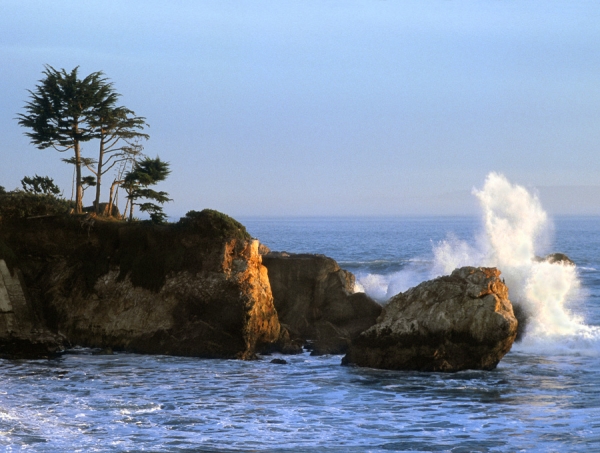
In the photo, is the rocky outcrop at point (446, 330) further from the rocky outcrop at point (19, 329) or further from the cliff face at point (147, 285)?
the rocky outcrop at point (19, 329)

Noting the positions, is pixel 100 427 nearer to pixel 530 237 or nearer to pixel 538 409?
pixel 538 409

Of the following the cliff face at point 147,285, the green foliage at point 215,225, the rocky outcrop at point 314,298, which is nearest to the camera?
the cliff face at point 147,285

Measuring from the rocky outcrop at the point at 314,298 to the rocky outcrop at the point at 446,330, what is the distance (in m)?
5.06

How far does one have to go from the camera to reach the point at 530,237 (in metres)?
44.3

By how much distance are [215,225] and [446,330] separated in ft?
34.2

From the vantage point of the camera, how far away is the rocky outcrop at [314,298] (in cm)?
3303

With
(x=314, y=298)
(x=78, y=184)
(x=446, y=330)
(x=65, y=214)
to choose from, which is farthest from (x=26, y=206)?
(x=446, y=330)

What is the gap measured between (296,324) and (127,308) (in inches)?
275

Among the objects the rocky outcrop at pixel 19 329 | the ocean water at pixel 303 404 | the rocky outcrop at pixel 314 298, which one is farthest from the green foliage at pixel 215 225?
the rocky outcrop at pixel 19 329

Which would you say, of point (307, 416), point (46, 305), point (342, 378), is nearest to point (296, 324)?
point (342, 378)

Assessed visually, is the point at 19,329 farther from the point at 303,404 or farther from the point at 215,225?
the point at 303,404

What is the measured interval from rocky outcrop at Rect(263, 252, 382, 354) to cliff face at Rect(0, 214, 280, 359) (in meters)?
2.37

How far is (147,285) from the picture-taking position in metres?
31.4

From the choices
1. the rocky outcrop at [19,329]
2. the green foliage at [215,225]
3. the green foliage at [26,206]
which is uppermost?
the green foliage at [26,206]
